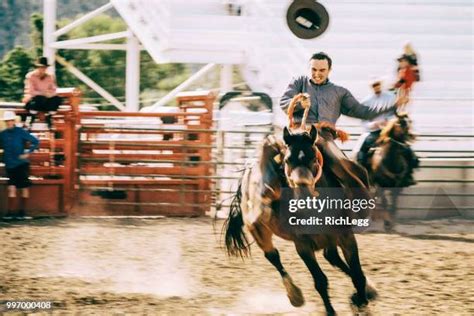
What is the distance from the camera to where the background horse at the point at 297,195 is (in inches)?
168

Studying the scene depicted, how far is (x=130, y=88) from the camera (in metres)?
12.9

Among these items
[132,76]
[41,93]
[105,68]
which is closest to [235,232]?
[41,93]

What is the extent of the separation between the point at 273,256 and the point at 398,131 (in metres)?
2.91

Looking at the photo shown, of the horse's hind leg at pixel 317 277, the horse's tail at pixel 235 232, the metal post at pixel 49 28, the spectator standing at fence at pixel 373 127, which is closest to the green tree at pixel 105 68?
the metal post at pixel 49 28

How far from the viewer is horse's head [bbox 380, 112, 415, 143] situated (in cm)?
745

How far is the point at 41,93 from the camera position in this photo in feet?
27.2

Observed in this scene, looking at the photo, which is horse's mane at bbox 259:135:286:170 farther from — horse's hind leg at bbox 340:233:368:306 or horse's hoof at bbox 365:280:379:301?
horse's hoof at bbox 365:280:379:301

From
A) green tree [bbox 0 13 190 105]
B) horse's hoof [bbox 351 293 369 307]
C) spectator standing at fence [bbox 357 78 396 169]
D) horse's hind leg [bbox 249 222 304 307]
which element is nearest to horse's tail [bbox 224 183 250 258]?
horse's hind leg [bbox 249 222 304 307]

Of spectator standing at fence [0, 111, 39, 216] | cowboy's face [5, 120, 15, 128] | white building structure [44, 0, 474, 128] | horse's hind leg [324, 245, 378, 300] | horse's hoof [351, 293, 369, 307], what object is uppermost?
white building structure [44, 0, 474, 128]

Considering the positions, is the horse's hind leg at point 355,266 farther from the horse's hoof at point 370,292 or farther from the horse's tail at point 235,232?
the horse's tail at point 235,232

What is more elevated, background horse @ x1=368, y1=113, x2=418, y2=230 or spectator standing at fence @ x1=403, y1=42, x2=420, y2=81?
spectator standing at fence @ x1=403, y1=42, x2=420, y2=81

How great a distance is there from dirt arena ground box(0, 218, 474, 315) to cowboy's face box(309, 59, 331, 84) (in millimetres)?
1152

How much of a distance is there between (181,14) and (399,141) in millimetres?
4339

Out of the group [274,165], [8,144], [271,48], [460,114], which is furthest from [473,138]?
[274,165]
